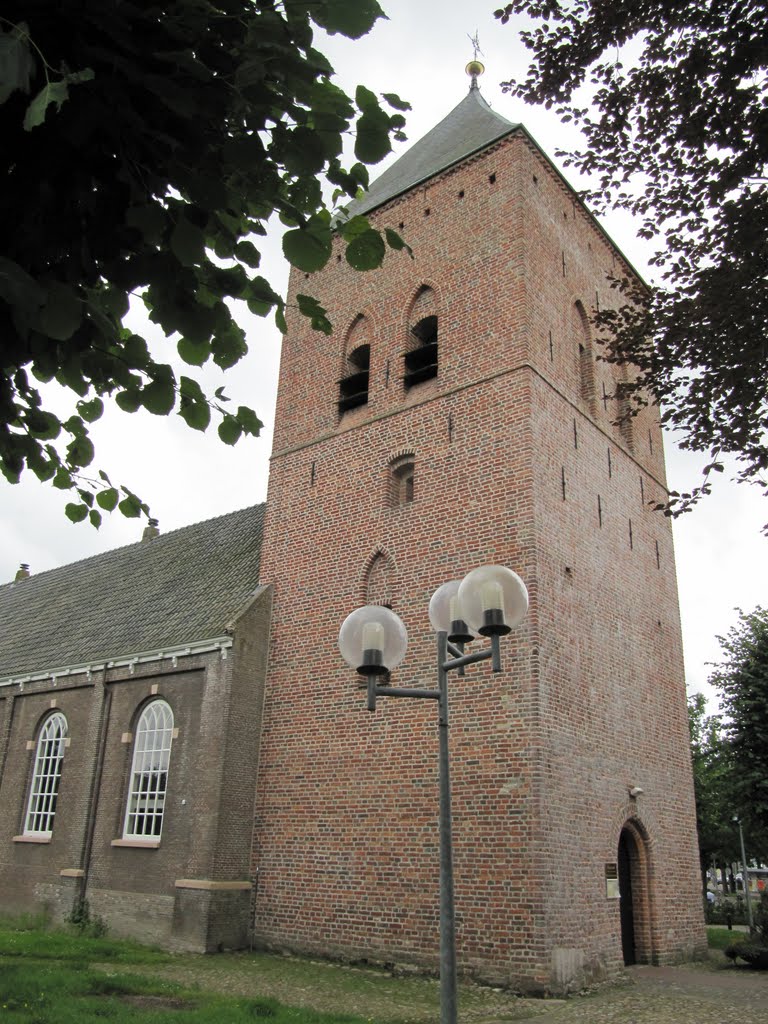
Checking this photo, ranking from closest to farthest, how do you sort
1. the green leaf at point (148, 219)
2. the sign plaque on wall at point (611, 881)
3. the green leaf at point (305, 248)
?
the green leaf at point (148, 219) < the green leaf at point (305, 248) < the sign plaque on wall at point (611, 881)

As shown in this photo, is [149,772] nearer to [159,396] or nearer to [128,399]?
[128,399]

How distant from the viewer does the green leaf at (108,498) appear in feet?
16.7

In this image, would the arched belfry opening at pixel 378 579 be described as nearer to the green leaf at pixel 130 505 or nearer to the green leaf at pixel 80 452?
the green leaf at pixel 130 505

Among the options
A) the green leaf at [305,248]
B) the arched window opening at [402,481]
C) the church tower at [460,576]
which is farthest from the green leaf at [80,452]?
the arched window opening at [402,481]

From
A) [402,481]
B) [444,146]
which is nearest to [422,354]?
[402,481]

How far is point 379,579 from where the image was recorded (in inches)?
608

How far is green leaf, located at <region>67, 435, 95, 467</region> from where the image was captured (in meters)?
5.02

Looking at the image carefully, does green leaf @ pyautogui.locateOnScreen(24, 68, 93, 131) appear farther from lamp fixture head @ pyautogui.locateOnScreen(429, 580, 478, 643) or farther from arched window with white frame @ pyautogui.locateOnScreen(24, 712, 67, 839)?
arched window with white frame @ pyautogui.locateOnScreen(24, 712, 67, 839)

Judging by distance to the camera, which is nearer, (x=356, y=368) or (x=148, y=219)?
(x=148, y=219)

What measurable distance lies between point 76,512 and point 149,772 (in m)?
13.1

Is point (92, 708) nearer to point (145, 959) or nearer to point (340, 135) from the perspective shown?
point (145, 959)

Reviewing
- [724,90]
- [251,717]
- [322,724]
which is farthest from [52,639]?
[724,90]

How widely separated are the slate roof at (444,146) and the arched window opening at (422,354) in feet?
8.87

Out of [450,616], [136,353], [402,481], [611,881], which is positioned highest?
[402,481]
